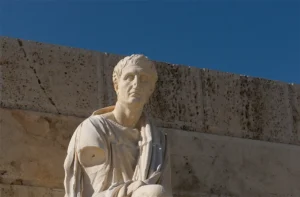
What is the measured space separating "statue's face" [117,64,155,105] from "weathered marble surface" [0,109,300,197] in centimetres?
92

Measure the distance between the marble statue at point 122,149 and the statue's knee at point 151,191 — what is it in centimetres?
7

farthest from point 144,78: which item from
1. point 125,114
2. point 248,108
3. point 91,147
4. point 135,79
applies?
point 248,108

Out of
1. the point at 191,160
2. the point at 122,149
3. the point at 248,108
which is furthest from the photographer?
the point at 248,108

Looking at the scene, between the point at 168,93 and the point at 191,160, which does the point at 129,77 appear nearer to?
the point at 168,93

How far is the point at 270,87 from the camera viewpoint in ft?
27.9

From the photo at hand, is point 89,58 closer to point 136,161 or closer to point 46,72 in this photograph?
point 46,72

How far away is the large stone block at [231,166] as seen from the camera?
788cm

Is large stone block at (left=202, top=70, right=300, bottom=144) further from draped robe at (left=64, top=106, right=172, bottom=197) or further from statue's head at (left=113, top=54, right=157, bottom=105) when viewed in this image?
draped robe at (left=64, top=106, right=172, bottom=197)

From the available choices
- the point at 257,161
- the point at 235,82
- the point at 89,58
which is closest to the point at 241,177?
the point at 257,161

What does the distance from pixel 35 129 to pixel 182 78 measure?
1.41 meters

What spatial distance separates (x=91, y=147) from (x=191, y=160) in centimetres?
170

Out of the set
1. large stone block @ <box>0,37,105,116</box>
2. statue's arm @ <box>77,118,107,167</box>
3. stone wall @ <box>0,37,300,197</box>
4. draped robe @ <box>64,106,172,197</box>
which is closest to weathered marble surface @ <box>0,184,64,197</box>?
stone wall @ <box>0,37,300,197</box>

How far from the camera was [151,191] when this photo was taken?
595 cm

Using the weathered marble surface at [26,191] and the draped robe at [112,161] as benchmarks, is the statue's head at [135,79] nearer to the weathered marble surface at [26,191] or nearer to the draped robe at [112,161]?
the draped robe at [112,161]
